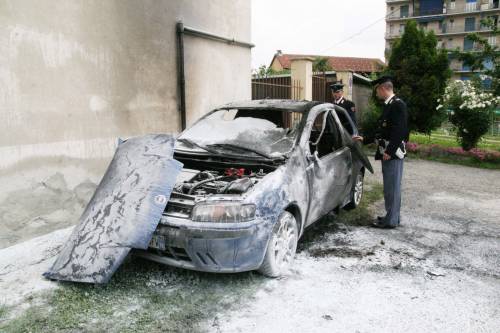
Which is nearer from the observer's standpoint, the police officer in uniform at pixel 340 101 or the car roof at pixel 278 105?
the car roof at pixel 278 105

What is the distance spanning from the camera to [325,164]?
4590mm

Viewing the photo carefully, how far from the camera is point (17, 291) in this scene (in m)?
3.52

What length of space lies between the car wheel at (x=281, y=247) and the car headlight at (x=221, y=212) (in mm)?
454

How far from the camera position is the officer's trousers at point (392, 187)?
5207mm

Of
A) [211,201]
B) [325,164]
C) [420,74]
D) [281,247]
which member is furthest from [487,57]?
[211,201]

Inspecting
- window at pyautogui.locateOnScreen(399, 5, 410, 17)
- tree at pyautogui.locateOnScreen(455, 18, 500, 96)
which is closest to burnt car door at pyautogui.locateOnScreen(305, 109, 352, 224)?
tree at pyautogui.locateOnScreen(455, 18, 500, 96)

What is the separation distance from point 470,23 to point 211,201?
65221 mm

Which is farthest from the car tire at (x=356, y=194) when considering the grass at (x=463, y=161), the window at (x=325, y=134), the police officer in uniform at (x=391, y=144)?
the grass at (x=463, y=161)

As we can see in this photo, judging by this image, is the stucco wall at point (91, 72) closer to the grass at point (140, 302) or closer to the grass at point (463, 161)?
the grass at point (140, 302)

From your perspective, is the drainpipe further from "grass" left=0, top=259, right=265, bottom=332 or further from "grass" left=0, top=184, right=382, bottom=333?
"grass" left=0, top=259, right=265, bottom=332

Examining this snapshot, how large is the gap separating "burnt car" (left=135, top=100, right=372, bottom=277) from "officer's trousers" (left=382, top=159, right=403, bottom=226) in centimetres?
44

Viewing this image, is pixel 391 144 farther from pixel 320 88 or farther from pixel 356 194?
pixel 320 88

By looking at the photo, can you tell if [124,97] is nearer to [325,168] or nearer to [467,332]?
[325,168]

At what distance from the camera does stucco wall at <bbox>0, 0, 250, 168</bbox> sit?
449cm
